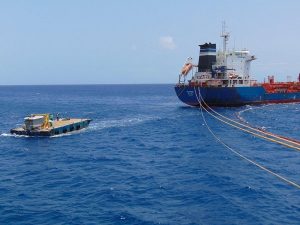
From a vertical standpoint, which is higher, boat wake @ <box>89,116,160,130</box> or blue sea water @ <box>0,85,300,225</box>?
boat wake @ <box>89,116,160,130</box>

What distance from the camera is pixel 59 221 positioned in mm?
24047

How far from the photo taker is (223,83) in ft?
309

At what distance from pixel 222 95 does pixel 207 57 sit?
13.2 m

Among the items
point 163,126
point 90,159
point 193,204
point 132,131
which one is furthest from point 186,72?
point 193,204

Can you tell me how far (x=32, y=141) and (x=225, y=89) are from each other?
165ft

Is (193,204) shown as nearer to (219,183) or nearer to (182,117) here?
(219,183)

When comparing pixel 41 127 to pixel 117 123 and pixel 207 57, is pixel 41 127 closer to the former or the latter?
pixel 117 123

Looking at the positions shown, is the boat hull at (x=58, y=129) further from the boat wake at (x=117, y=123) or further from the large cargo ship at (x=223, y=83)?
the large cargo ship at (x=223, y=83)

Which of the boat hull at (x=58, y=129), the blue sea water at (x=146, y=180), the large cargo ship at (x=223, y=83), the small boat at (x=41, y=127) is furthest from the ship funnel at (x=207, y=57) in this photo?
the small boat at (x=41, y=127)

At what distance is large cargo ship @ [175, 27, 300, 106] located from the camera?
294 feet

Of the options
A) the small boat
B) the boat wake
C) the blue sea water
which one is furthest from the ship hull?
the small boat

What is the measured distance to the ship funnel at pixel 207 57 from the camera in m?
97.4

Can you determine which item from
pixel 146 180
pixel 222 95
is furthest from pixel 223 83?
pixel 146 180

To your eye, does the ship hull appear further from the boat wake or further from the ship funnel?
the boat wake
